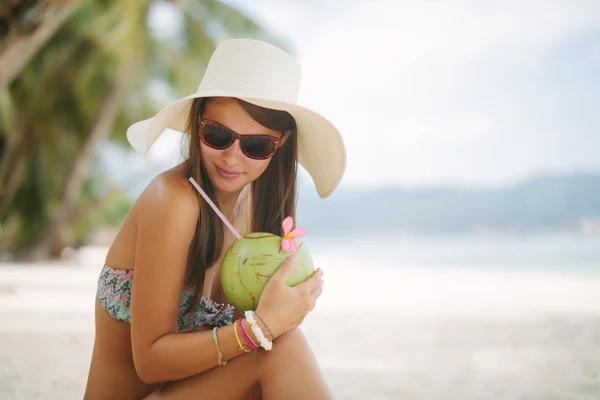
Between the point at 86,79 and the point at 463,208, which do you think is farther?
the point at 463,208

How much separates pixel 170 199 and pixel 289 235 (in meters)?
0.35

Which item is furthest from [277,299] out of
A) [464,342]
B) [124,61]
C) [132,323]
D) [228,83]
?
[124,61]

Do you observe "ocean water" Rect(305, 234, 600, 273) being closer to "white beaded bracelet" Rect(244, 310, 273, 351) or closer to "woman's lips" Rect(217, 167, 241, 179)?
"woman's lips" Rect(217, 167, 241, 179)

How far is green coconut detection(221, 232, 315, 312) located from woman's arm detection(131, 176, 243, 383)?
12 centimetres

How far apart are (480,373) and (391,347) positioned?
3.41ft

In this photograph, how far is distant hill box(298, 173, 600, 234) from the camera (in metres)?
58.3

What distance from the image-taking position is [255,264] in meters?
1.70

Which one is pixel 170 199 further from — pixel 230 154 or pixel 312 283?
pixel 312 283

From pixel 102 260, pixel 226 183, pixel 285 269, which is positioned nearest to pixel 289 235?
pixel 285 269

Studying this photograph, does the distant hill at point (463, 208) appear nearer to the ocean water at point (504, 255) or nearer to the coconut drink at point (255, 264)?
the ocean water at point (504, 255)

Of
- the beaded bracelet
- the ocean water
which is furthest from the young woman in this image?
the ocean water

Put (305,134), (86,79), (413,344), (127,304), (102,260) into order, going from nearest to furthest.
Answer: (127,304)
(305,134)
(413,344)
(86,79)
(102,260)

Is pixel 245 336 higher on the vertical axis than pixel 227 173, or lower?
lower

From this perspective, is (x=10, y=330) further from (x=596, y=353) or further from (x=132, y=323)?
(x=596, y=353)
